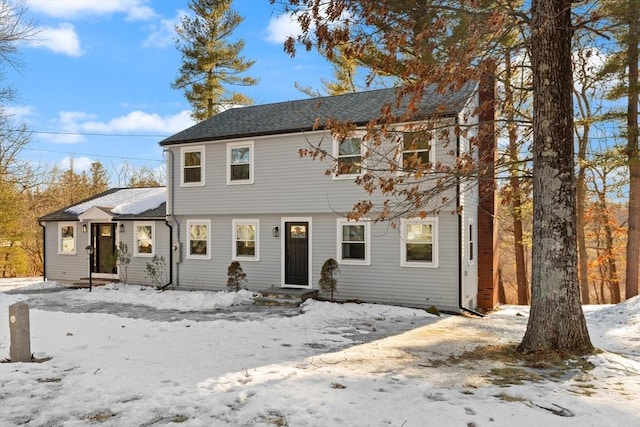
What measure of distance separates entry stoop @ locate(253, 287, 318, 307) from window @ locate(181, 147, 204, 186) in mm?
4847

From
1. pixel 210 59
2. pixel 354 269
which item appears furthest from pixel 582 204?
pixel 210 59

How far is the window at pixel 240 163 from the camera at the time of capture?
45.8 feet

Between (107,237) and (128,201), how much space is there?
189 centimetres

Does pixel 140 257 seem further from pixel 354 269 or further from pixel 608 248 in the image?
pixel 608 248

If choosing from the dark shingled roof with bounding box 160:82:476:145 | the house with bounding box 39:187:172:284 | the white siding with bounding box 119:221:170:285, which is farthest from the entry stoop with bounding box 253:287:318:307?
the white siding with bounding box 119:221:170:285

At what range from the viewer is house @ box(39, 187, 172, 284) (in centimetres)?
1587

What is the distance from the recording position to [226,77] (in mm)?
25469

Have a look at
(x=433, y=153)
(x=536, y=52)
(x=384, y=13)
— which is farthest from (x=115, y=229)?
(x=536, y=52)

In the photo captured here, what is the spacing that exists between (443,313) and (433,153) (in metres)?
4.28

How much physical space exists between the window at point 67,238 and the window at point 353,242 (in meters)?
11.8

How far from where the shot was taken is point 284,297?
12.1 metres

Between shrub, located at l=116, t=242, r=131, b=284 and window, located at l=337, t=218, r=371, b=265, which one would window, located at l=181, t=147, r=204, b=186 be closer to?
shrub, located at l=116, t=242, r=131, b=284

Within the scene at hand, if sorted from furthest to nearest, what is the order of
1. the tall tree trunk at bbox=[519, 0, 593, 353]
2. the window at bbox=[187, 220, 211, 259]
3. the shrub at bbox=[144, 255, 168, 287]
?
the shrub at bbox=[144, 255, 168, 287] → the window at bbox=[187, 220, 211, 259] → the tall tree trunk at bbox=[519, 0, 593, 353]

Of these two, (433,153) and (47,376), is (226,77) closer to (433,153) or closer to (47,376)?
(433,153)
